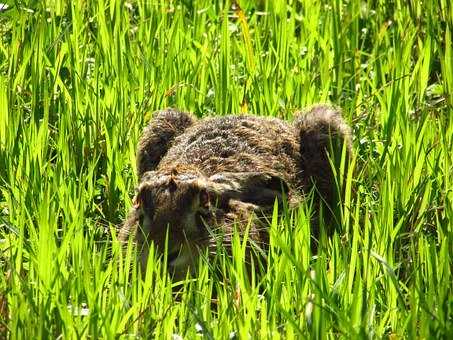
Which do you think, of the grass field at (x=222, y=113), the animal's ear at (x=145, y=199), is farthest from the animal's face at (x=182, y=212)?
the grass field at (x=222, y=113)

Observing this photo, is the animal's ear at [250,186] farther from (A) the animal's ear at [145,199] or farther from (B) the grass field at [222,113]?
(A) the animal's ear at [145,199]

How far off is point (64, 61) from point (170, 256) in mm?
2187

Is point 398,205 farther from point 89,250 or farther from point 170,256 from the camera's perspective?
point 89,250

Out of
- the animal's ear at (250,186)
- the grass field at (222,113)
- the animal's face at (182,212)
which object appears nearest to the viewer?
the grass field at (222,113)

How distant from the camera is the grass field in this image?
4.41m

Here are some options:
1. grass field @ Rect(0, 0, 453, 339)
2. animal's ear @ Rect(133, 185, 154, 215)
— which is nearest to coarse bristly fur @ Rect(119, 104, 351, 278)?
animal's ear @ Rect(133, 185, 154, 215)

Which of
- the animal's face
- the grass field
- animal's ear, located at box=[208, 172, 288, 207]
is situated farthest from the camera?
animal's ear, located at box=[208, 172, 288, 207]

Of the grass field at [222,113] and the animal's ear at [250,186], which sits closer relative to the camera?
the grass field at [222,113]

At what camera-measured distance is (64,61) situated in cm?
710

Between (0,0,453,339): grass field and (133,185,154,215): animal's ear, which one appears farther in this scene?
(133,185,154,215): animal's ear

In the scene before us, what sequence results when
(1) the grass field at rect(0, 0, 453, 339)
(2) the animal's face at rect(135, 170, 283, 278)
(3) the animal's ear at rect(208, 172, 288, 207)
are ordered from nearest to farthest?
1. (1) the grass field at rect(0, 0, 453, 339)
2. (2) the animal's face at rect(135, 170, 283, 278)
3. (3) the animal's ear at rect(208, 172, 288, 207)

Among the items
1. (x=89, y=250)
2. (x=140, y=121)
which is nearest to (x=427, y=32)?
(x=140, y=121)

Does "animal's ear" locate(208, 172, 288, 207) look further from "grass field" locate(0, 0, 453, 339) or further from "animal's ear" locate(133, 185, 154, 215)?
"animal's ear" locate(133, 185, 154, 215)

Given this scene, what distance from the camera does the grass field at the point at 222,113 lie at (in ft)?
14.5
